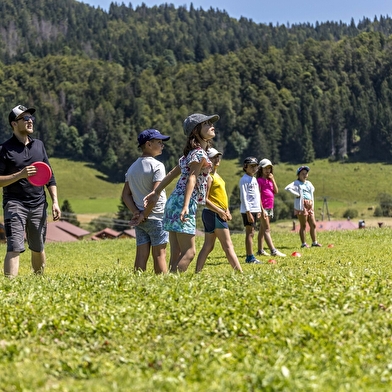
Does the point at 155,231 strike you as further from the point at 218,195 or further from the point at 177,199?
the point at 218,195

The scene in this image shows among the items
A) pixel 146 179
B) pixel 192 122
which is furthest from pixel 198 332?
pixel 146 179

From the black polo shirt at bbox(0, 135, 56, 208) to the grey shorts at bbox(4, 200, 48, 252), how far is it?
0.10m

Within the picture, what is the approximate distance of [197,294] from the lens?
26.1ft

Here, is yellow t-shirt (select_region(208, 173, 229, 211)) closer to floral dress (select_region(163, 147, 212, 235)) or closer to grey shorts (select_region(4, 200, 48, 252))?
floral dress (select_region(163, 147, 212, 235))

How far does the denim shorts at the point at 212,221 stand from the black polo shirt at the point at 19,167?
8.76 feet

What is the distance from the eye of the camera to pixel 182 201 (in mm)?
10000

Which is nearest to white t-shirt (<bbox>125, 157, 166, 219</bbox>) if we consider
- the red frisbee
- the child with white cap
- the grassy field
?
the child with white cap

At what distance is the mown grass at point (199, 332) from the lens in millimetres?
5539

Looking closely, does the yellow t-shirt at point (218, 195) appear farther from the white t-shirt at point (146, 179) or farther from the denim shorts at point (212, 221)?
the white t-shirt at point (146, 179)

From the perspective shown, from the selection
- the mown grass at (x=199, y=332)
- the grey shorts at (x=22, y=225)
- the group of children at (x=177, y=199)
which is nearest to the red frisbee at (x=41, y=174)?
the grey shorts at (x=22, y=225)

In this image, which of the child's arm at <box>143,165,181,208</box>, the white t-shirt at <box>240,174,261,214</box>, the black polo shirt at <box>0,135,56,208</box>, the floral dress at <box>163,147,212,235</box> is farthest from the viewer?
the white t-shirt at <box>240,174,261,214</box>

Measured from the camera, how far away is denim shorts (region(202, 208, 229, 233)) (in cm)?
1145

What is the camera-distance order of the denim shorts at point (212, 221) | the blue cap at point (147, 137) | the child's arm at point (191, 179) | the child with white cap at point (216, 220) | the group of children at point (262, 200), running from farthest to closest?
the group of children at point (262, 200)
the denim shorts at point (212, 221)
the child with white cap at point (216, 220)
the blue cap at point (147, 137)
the child's arm at point (191, 179)

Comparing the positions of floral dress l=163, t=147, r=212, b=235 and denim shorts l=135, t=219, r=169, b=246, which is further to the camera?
denim shorts l=135, t=219, r=169, b=246
